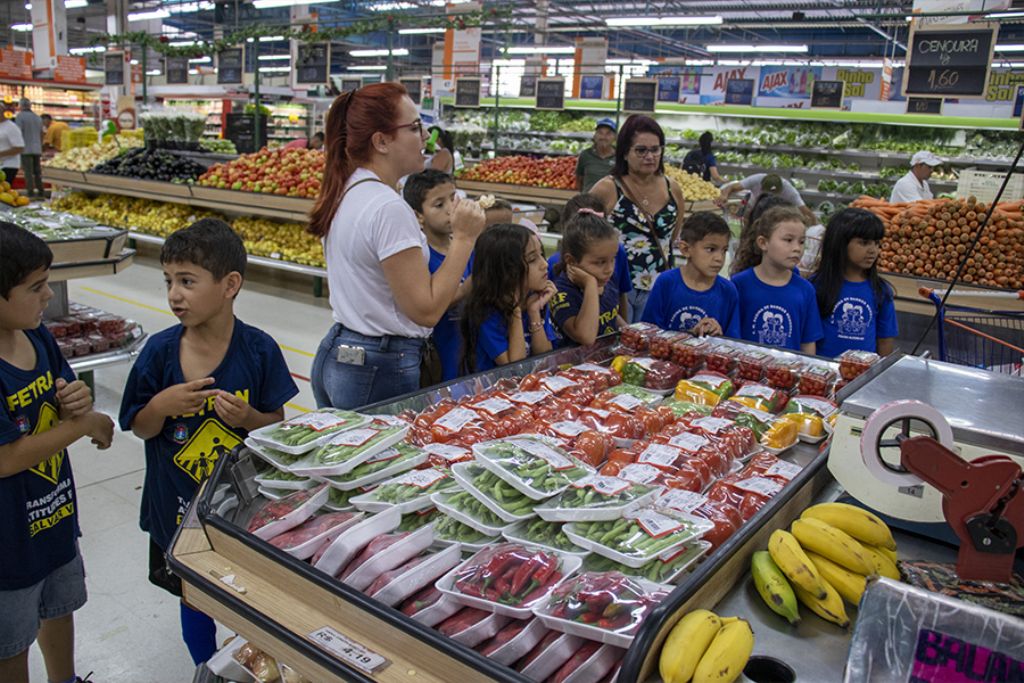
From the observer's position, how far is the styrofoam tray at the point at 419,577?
1258mm

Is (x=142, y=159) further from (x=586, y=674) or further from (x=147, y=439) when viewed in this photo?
(x=586, y=674)

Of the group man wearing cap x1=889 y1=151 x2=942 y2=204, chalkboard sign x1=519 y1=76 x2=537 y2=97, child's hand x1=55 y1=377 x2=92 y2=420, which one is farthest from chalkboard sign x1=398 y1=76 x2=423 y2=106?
child's hand x1=55 y1=377 x2=92 y2=420

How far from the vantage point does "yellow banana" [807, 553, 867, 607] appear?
133 centimetres

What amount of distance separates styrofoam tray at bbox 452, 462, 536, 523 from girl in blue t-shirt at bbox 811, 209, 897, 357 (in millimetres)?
2405

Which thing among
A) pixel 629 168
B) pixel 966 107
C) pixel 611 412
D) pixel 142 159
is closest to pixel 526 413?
pixel 611 412

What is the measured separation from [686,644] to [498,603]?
30 centimetres

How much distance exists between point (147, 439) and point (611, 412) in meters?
1.26

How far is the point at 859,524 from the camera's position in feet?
4.74

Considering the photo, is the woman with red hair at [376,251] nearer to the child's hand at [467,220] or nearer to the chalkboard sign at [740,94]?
the child's hand at [467,220]

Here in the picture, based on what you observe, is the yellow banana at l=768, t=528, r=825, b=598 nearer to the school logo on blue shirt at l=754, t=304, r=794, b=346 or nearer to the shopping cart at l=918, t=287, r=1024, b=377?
the shopping cart at l=918, t=287, r=1024, b=377

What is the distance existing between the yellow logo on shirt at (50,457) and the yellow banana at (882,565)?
6.04 ft

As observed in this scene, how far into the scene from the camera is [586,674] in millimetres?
1123

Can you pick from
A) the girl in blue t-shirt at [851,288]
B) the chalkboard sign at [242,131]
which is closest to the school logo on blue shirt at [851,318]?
the girl in blue t-shirt at [851,288]

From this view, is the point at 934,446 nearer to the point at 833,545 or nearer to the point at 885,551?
the point at 833,545
